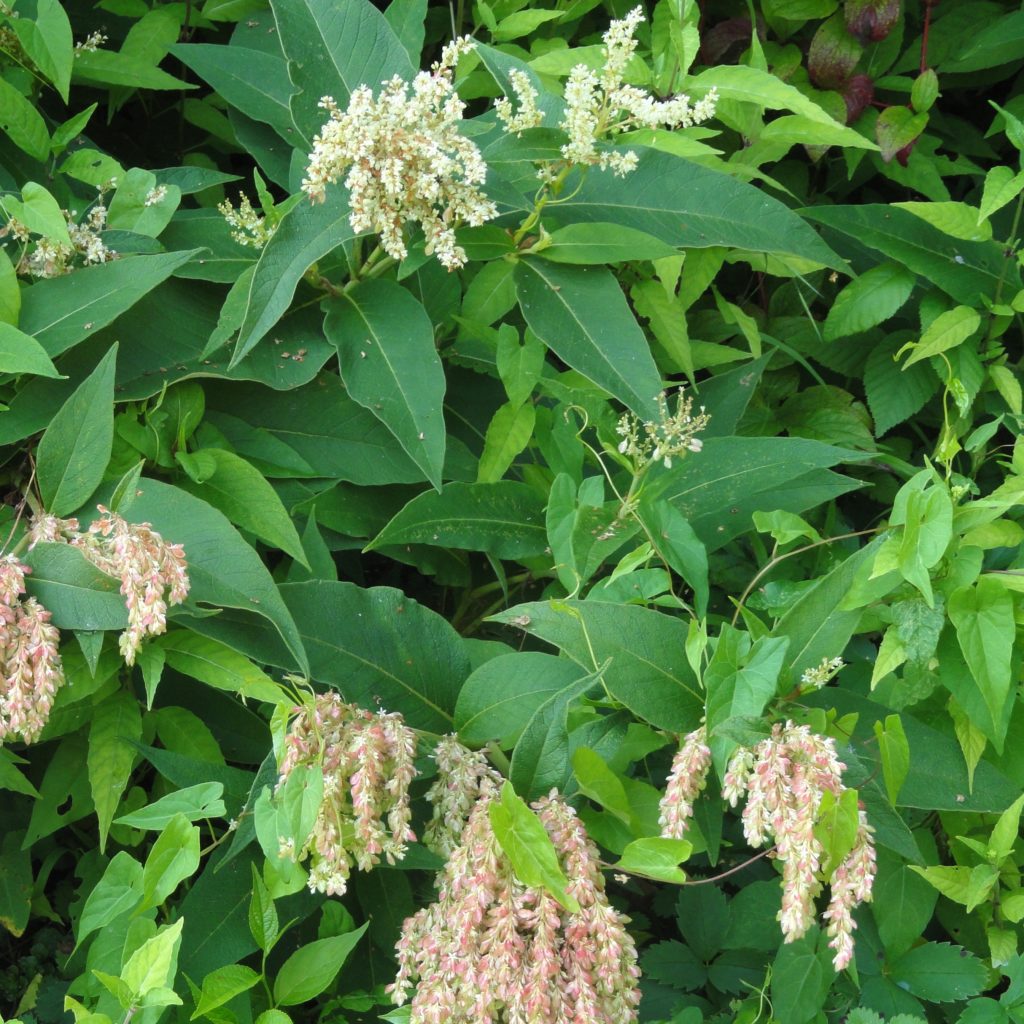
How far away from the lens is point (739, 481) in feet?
4.52

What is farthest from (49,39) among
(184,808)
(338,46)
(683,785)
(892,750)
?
(892,750)

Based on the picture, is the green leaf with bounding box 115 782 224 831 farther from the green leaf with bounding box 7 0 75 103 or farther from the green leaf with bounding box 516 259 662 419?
the green leaf with bounding box 7 0 75 103

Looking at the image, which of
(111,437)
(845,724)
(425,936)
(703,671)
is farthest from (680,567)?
(111,437)

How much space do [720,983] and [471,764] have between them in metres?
0.61

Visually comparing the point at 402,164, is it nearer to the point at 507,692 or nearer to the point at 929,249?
the point at 507,692

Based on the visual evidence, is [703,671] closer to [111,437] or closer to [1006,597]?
[1006,597]

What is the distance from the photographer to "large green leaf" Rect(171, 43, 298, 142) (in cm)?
157

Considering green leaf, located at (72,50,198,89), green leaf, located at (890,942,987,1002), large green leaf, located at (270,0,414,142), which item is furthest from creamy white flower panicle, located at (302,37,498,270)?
green leaf, located at (890,942,987,1002)

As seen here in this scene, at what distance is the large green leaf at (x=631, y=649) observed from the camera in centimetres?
111

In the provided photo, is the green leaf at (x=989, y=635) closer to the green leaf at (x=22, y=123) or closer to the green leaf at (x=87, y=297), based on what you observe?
the green leaf at (x=87, y=297)

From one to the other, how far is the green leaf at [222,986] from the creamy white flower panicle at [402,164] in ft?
2.45

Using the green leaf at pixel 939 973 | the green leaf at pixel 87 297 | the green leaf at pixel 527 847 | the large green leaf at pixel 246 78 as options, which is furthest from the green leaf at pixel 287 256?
the green leaf at pixel 939 973

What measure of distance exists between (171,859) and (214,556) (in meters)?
0.30

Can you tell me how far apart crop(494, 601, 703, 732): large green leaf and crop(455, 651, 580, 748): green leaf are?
9cm
